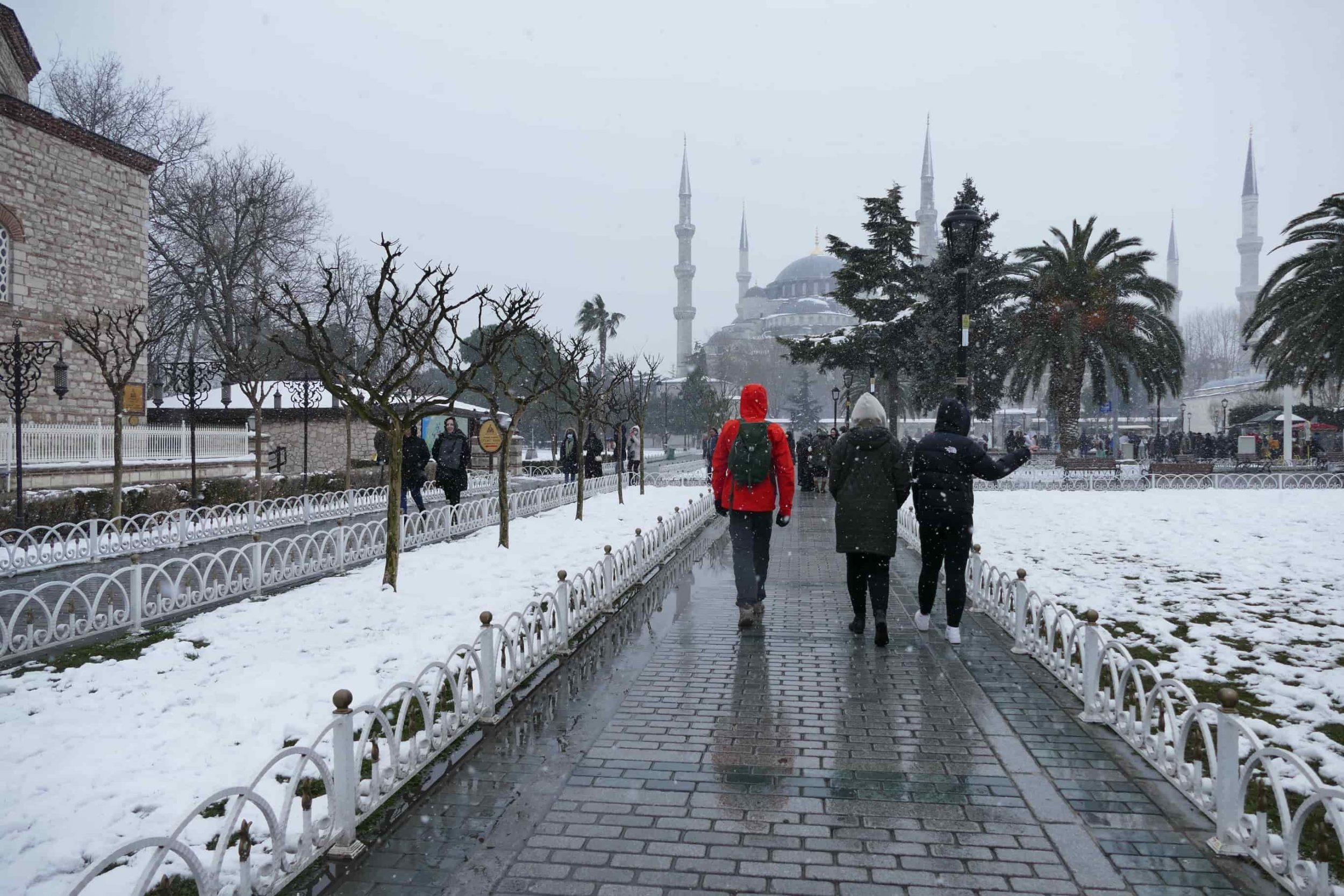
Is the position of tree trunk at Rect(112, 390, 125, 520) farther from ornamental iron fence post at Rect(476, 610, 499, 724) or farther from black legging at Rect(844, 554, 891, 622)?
black legging at Rect(844, 554, 891, 622)

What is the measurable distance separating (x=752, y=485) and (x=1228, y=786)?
3.89m

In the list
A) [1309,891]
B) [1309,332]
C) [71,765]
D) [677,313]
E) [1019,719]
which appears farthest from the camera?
[677,313]

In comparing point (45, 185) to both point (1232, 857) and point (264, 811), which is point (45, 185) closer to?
point (264, 811)

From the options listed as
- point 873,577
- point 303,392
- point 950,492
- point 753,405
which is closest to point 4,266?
point 303,392

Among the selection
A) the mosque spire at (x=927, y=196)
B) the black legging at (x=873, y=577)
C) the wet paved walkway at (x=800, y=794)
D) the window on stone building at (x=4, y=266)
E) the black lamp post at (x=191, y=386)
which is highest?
the mosque spire at (x=927, y=196)

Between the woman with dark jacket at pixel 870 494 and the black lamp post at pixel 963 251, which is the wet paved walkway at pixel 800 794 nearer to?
the woman with dark jacket at pixel 870 494

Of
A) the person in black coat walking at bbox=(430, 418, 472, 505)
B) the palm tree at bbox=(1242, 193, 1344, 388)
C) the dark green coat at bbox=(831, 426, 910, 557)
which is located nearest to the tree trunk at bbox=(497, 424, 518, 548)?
the person in black coat walking at bbox=(430, 418, 472, 505)

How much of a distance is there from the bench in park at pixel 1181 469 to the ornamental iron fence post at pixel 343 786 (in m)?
24.7

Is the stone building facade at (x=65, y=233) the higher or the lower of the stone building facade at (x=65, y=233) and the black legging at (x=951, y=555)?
the higher

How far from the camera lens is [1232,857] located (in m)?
3.20

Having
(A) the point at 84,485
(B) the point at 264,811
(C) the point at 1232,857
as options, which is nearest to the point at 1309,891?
(C) the point at 1232,857

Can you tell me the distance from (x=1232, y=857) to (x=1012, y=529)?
11.1 metres

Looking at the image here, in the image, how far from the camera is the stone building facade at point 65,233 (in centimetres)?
1980

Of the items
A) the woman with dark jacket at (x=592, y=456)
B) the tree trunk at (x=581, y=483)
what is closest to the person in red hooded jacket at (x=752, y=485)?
the tree trunk at (x=581, y=483)
